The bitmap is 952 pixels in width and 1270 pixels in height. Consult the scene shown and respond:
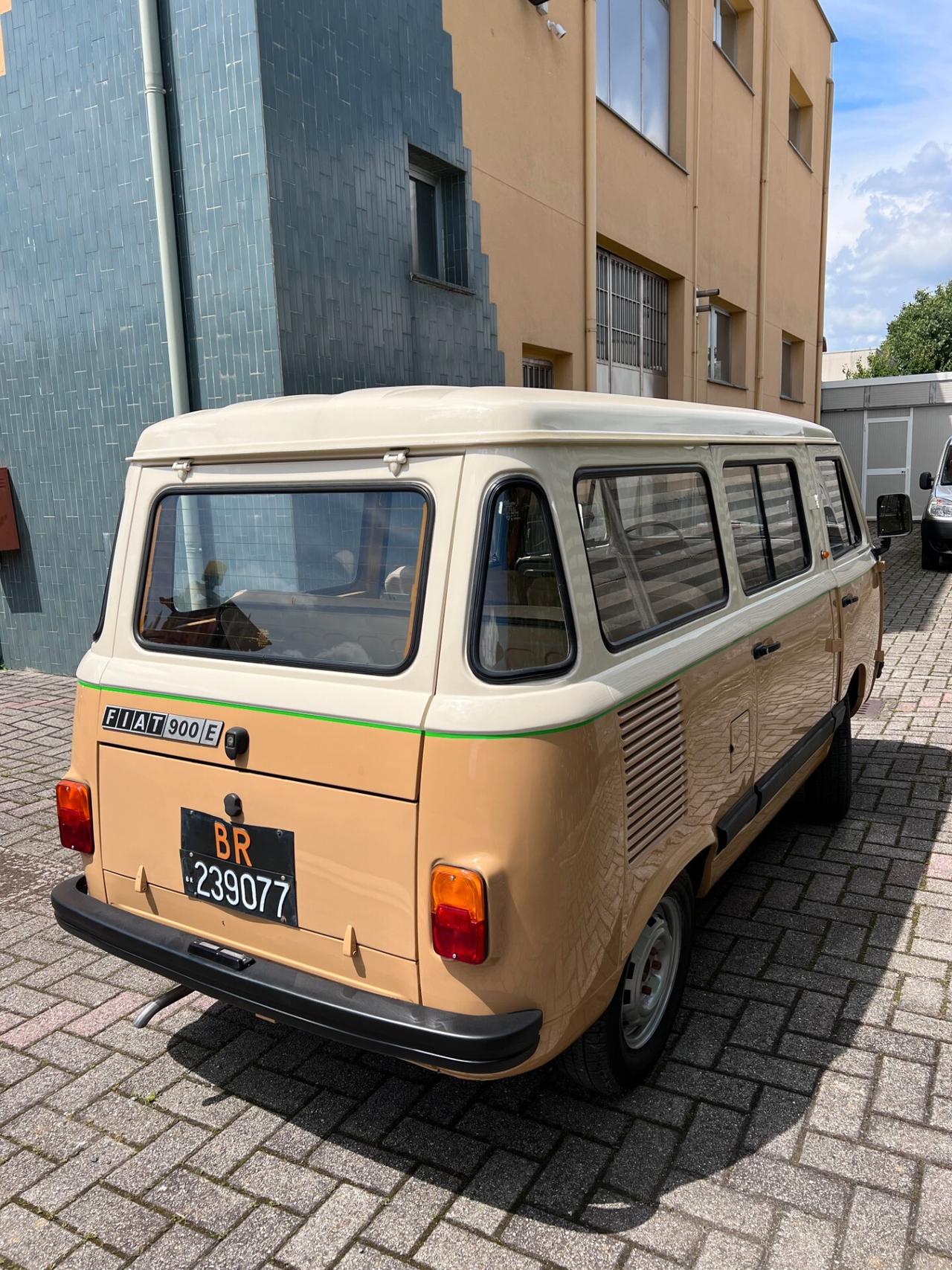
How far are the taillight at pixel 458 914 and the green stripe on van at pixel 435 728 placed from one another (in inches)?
12.6

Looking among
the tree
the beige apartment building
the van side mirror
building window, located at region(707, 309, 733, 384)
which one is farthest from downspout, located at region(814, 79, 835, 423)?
the tree

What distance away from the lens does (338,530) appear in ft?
8.61

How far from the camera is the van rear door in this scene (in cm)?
240

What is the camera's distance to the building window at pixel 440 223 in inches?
333

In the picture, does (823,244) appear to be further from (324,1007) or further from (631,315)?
(324,1007)

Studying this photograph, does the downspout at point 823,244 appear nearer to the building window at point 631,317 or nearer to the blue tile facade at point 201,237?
the building window at point 631,317

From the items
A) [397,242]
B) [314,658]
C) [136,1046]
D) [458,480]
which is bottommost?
[136,1046]

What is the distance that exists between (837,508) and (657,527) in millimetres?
2463

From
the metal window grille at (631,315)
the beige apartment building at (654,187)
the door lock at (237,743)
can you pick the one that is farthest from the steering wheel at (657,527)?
the metal window grille at (631,315)

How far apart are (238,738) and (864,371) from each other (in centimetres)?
6467

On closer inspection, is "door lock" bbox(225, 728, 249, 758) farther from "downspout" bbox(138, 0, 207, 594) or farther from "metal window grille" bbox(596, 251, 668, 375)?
"metal window grille" bbox(596, 251, 668, 375)

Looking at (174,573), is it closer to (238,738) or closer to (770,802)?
(238,738)

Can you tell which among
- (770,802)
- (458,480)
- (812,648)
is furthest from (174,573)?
(812,648)

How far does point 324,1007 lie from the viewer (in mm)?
2443
